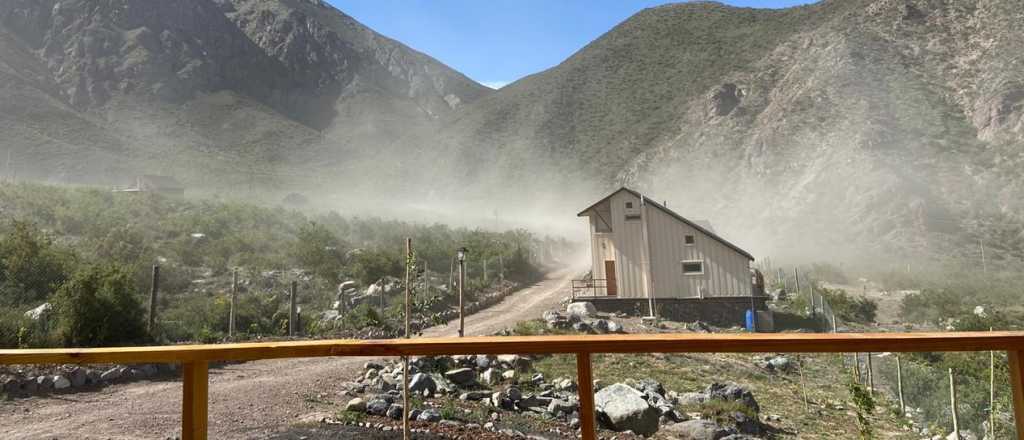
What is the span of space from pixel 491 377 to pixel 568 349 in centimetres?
811

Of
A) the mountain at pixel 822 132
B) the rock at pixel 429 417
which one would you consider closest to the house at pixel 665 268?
the rock at pixel 429 417

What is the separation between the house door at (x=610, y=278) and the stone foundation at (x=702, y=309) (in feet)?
3.17

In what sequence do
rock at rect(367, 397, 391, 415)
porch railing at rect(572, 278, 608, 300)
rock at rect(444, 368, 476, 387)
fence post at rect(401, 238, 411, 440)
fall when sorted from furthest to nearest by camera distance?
porch railing at rect(572, 278, 608, 300), rock at rect(444, 368, 476, 387), rock at rect(367, 397, 391, 415), fence post at rect(401, 238, 411, 440)

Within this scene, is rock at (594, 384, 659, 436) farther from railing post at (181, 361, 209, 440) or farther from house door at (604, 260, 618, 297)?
house door at (604, 260, 618, 297)

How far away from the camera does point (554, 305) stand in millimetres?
23781

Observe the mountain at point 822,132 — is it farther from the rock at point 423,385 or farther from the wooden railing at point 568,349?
the wooden railing at point 568,349

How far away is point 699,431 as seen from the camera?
666cm

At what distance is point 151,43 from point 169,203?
94602 millimetres

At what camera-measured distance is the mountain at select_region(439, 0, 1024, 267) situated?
42719 millimetres

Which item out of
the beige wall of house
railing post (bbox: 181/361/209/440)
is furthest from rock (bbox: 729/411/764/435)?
the beige wall of house

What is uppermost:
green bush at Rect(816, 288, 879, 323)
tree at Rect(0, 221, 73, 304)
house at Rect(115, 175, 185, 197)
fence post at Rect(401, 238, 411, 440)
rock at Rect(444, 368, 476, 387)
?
house at Rect(115, 175, 185, 197)

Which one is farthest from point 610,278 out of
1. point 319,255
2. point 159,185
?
point 159,185

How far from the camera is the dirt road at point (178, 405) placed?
6.05m

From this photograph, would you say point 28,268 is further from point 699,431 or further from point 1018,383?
point 1018,383
